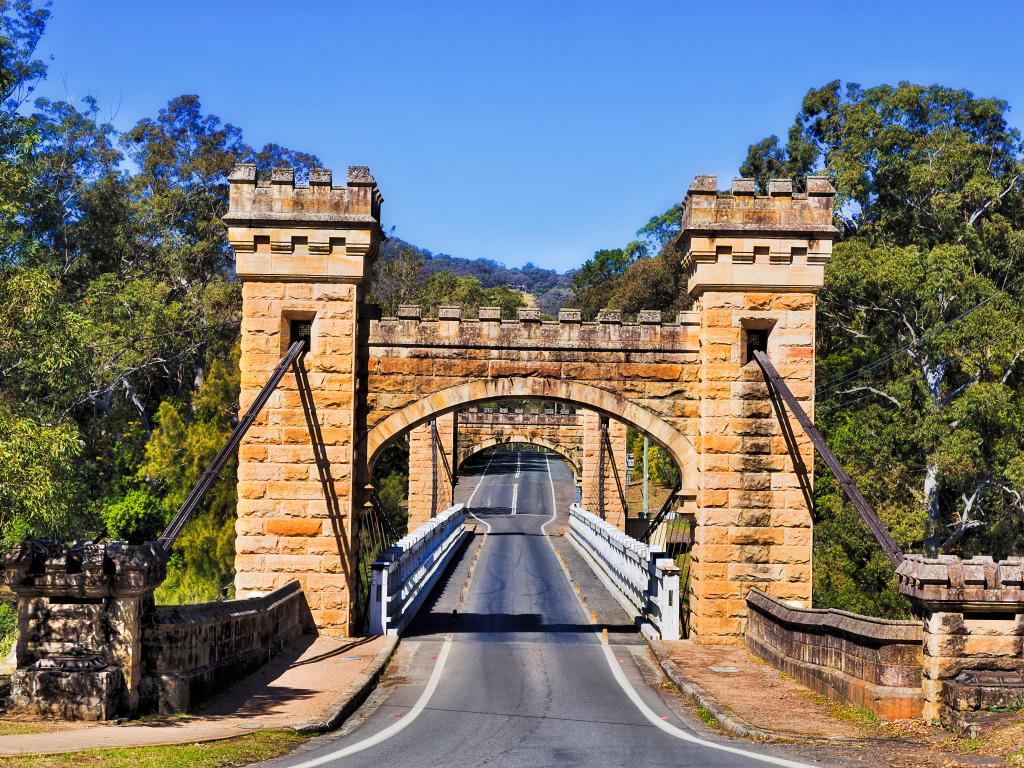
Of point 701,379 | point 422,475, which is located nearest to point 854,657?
point 701,379

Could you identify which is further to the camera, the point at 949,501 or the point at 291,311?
the point at 949,501

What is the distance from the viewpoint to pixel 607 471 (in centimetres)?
4588

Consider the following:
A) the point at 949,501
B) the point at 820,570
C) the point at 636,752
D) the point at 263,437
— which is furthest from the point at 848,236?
the point at 636,752

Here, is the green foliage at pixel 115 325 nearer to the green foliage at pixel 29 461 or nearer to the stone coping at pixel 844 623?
the green foliage at pixel 29 461

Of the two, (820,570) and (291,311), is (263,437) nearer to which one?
(291,311)

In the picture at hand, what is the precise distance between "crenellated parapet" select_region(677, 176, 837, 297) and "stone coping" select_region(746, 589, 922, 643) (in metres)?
4.68

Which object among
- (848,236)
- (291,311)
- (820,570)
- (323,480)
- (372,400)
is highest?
(848,236)

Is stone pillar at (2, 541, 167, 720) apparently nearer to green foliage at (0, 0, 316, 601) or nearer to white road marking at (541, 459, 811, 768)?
white road marking at (541, 459, 811, 768)

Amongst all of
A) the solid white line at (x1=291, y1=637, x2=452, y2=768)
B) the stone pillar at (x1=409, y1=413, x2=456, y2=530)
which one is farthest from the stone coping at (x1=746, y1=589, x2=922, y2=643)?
the stone pillar at (x1=409, y1=413, x2=456, y2=530)

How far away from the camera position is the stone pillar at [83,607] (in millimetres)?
9836

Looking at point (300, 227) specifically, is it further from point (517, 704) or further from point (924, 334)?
point (924, 334)

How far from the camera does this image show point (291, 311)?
16.5 metres

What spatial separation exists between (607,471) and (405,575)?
25.9 meters

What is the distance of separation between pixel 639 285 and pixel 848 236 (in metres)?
22.9
